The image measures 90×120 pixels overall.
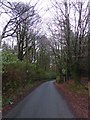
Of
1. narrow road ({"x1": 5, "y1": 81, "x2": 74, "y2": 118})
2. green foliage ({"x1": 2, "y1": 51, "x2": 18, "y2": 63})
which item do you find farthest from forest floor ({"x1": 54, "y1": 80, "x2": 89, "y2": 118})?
green foliage ({"x1": 2, "y1": 51, "x2": 18, "y2": 63})

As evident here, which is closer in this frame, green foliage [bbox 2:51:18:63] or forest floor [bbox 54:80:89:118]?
forest floor [bbox 54:80:89:118]

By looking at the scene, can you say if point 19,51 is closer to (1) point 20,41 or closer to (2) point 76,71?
(1) point 20,41

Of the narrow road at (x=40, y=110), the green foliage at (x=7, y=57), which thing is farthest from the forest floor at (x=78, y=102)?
the green foliage at (x=7, y=57)

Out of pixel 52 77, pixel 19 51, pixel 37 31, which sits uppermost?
pixel 37 31

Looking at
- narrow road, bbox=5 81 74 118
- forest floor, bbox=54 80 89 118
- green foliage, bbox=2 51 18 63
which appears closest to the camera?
narrow road, bbox=5 81 74 118

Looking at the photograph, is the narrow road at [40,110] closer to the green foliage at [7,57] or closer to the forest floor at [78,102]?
the forest floor at [78,102]

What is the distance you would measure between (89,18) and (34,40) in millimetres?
29305

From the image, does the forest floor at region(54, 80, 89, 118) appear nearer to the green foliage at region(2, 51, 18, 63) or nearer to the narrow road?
the narrow road

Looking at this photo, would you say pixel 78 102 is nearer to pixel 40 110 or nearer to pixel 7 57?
pixel 40 110

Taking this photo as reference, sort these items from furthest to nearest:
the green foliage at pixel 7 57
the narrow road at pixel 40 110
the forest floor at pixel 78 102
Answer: the green foliage at pixel 7 57
the forest floor at pixel 78 102
the narrow road at pixel 40 110

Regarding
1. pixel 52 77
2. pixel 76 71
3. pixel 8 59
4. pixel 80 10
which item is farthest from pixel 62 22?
pixel 52 77

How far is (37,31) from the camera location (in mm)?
60625

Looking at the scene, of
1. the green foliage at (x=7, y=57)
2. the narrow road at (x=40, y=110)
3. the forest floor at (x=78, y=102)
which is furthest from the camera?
the green foliage at (x=7, y=57)

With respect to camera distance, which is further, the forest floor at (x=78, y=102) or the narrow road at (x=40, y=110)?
the forest floor at (x=78, y=102)
